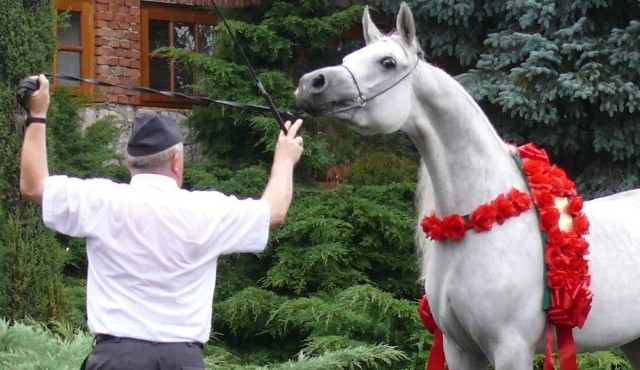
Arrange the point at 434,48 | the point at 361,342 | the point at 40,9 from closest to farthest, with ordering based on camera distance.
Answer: the point at 361,342
the point at 40,9
the point at 434,48

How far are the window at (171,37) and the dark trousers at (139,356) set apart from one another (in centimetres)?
698

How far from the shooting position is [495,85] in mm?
8156

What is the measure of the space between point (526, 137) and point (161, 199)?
5778 mm

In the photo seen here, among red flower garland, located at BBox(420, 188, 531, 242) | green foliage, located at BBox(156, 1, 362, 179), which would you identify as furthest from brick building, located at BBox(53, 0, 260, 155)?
red flower garland, located at BBox(420, 188, 531, 242)

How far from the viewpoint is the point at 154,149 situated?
127 inches

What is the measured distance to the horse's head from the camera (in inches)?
159

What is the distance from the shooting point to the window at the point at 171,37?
9.99m

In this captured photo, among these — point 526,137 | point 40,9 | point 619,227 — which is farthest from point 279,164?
point 526,137

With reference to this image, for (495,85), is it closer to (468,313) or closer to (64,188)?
(468,313)

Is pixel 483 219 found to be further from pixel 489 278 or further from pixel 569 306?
pixel 569 306

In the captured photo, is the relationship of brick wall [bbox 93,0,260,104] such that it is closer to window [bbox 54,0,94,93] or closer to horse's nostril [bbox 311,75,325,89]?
window [bbox 54,0,94,93]

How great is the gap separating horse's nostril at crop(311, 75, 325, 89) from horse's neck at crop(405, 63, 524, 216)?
1.43 ft

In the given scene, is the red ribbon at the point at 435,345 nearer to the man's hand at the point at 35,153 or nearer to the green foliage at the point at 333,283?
the man's hand at the point at 35,153

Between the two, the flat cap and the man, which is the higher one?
the flat cap
